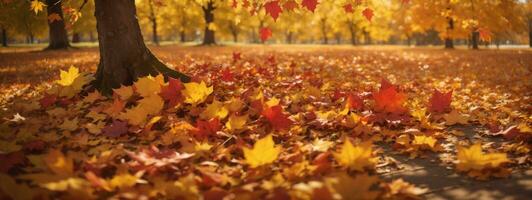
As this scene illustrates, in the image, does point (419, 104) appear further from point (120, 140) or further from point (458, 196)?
point (120, 140)

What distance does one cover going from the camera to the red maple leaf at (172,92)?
181 inches

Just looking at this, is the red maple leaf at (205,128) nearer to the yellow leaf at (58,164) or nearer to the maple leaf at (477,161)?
the yellow leaf at (58,164)

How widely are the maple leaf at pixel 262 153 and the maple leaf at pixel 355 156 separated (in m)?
0.47

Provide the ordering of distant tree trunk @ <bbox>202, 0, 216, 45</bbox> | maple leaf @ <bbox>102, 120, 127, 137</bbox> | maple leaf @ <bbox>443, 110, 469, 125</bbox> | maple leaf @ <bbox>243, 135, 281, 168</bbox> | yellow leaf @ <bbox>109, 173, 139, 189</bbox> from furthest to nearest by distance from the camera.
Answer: distant tree trunk @ <bbox>202, 0, 216, 45</bbox>
maple leaf @ <bbox>443, 110, 469, 125</bbox>
maple leaf @ <bbox>102, 120, 127, 137</bbox>
maple leaf @ <bbox>243, 135, 281, 168</bbox>
yellow leaf @ <bbox>109, 173, 139, 189</bbox>

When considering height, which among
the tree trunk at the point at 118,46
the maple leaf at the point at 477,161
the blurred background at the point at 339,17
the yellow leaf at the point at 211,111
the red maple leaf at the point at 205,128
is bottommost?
the maple leaf at the point at 477,161

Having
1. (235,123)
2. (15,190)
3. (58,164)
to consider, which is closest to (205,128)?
(235,123)

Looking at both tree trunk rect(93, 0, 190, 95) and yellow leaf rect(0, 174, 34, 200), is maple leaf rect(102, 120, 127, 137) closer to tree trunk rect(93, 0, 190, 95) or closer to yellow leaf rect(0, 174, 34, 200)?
yellow leaf rect(0, 174, 34, 200)

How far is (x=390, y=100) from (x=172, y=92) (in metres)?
2.44

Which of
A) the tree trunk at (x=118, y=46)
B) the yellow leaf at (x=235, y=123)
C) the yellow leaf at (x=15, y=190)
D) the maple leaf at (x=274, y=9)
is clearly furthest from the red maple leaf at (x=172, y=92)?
the yellow leaf at (x=15, y=190)

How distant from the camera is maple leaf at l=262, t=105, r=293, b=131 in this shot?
13.3 ft

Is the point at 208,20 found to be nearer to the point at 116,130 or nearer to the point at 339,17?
the point at 339,17

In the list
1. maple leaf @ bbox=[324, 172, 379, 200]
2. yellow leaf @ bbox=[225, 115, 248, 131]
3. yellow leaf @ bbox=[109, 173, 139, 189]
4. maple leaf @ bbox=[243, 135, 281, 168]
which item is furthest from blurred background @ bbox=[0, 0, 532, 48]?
yellow leaf @ bbox=[109, 173, 139, 189]

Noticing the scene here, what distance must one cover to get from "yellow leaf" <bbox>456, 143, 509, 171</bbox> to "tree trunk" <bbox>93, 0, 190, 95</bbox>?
4.08 metres

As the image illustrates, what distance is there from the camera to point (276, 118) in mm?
4074
